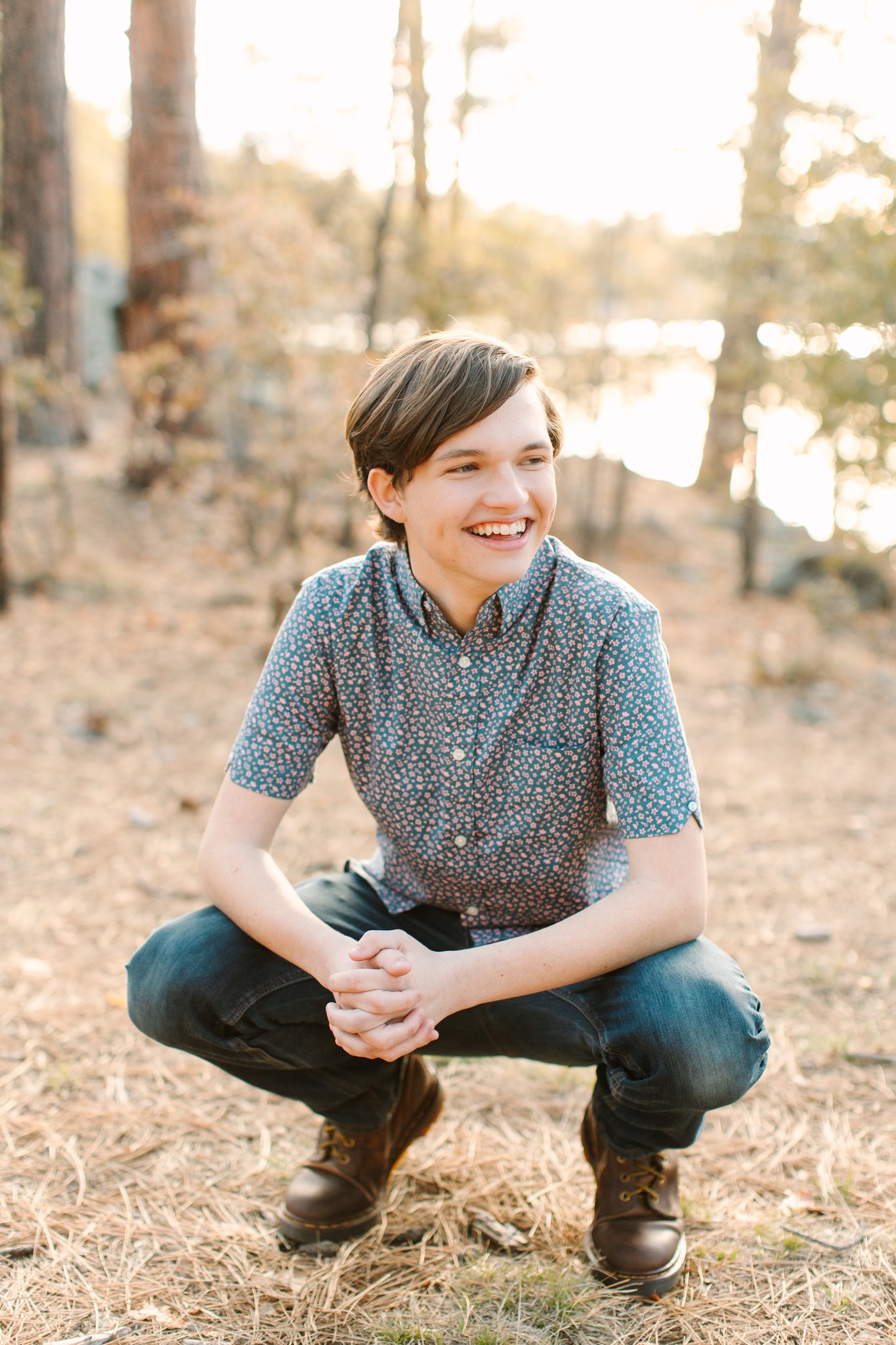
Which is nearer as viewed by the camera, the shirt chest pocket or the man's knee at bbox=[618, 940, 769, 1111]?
the man's knee at bbox=[618, 940, 769, 1111]

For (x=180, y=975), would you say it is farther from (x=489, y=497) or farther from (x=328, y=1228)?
(x=489, y=497)

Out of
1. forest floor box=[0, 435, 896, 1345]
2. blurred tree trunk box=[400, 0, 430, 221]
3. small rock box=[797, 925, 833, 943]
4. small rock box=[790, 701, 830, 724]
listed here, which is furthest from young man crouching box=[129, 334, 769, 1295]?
blurred tree trunk box=[400, 0, 430, 221]

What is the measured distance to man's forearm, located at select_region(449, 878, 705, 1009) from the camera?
170cm

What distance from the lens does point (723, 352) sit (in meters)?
9.50

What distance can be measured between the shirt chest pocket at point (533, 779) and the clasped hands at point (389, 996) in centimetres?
27

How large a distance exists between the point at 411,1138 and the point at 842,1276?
2.58ft

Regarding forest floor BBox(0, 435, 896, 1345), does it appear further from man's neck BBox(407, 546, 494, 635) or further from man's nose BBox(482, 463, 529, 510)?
man's nose BBox(482, 463, 529, 510)

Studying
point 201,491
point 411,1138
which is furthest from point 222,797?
point 201,491

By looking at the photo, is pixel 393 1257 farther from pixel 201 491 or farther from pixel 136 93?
pixel 136 93

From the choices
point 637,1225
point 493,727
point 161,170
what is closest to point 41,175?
point 161,170

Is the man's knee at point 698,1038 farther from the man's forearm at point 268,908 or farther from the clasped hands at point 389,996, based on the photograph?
the man's forearm at point 268,908

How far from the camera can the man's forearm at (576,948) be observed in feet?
5.57

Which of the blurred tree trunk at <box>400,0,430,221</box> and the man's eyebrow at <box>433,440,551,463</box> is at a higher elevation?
the blurred tree trunk at <box>400,0,430,221</box>

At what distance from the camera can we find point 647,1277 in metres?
1.78
